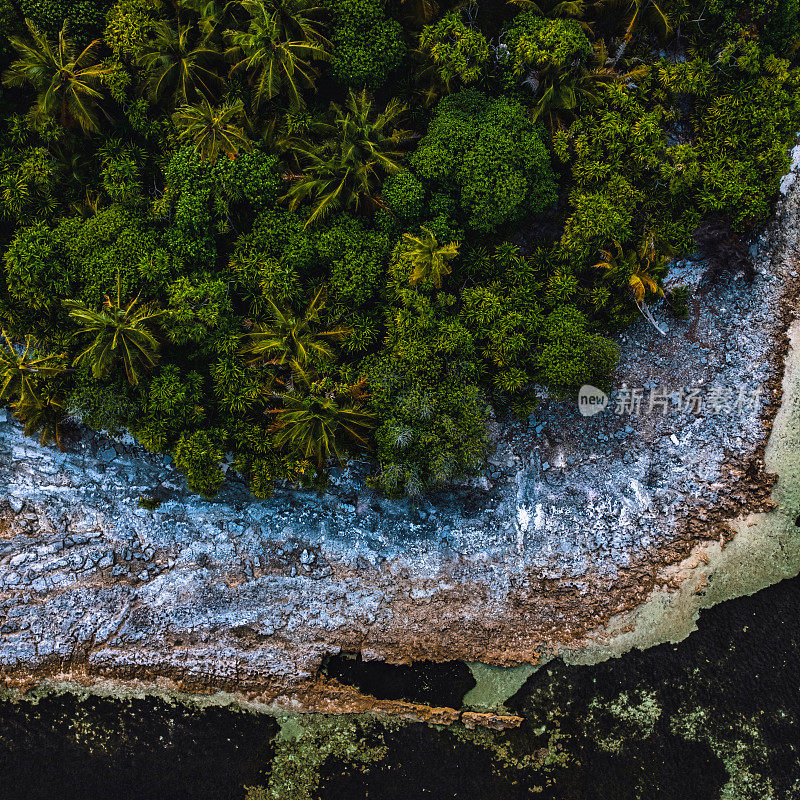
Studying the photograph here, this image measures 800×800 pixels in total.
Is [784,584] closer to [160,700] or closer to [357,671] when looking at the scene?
[357,671]

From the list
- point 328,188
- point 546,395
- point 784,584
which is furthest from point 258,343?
point 784,584

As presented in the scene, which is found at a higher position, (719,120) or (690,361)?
(719,120)

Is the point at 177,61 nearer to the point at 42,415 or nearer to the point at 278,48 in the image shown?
the point at 278,48

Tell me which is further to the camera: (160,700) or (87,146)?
(160,700)

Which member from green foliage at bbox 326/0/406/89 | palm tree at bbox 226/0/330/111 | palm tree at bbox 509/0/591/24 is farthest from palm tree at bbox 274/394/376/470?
palm tree at bbox 509/0/591/24

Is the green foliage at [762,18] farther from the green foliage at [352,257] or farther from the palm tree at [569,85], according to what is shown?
the green foliage at [352,257]
